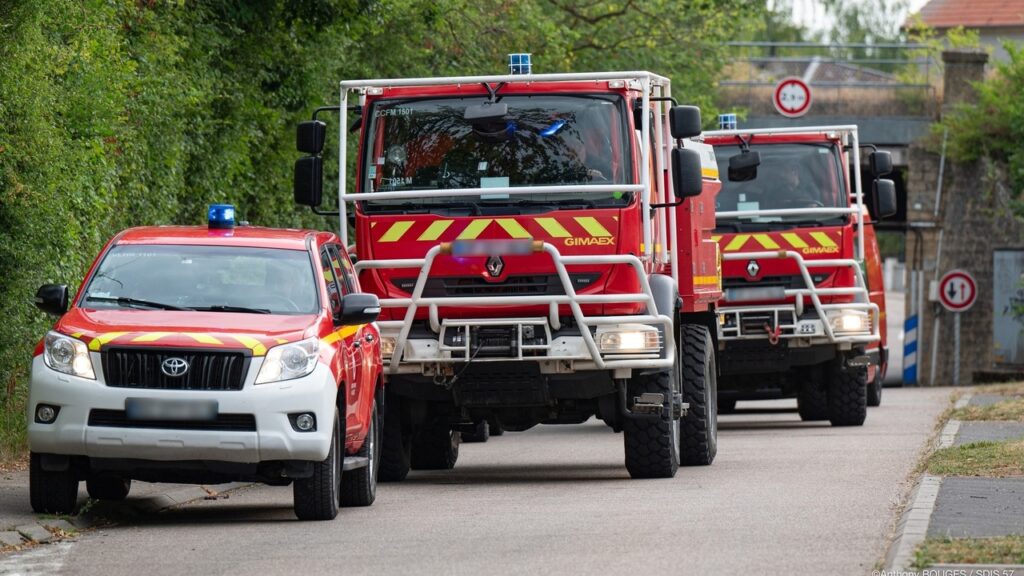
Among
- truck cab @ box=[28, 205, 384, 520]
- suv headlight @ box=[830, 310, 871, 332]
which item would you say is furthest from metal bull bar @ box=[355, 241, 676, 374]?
suv headlight @ box=[830, 310, 871, 332]

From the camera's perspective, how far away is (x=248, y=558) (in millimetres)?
10266

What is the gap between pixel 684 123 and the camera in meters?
14.7

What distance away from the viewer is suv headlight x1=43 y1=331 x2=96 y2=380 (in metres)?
11.6

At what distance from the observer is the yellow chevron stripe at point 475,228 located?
14375mm

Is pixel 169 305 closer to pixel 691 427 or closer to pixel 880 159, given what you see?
pixel 691 427

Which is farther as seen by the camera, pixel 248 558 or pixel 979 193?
pixel 979 193

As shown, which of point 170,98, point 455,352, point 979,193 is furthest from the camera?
point 979,193

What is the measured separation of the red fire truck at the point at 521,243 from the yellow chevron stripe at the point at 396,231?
10mm

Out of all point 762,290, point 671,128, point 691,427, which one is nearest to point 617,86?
point 671,128

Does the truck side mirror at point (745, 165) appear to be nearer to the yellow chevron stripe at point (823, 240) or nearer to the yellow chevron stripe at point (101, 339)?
the yellow chevron stripe at point (823, 240)

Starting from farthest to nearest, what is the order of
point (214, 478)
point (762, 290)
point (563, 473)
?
point (762, 290) → point (563, 473) → point (214, 478)

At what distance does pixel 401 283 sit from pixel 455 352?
0.67 metres

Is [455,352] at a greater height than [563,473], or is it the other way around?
[455,352]

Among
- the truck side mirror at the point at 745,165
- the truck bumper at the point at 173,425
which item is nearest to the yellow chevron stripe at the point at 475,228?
the truck bumper at the point at 173,425
